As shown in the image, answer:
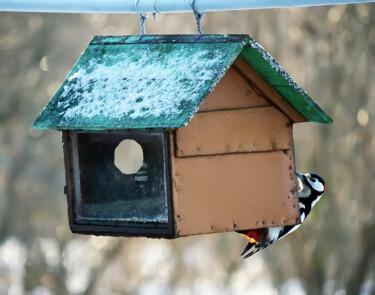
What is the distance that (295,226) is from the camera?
135 inches

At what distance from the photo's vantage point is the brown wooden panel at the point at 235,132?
3.10 m

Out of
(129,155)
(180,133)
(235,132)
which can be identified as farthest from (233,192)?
(129,155)

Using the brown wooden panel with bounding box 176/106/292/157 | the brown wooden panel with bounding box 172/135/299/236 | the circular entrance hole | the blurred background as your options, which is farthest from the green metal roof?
the circular entrance hole

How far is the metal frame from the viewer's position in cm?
302

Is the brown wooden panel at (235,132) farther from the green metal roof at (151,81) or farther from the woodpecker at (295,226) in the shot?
the woodpecker at (295,226)

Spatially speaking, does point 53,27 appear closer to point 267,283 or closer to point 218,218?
point 267,283

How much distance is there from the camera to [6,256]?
11.4 meters

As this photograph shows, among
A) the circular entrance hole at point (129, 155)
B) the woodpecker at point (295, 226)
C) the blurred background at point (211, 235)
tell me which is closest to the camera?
the woodpecker at point (295, 226)

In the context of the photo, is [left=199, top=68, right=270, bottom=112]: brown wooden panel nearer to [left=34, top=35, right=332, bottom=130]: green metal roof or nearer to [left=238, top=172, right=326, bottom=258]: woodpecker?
[left=34, top=35, right=332, bottom=130]: green metal roof

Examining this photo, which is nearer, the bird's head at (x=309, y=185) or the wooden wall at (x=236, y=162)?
the wooden wall at (x=236, y=162)

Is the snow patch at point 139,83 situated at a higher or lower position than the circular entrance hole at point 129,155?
higher

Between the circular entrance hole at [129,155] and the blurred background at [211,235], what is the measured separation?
671 millimetres

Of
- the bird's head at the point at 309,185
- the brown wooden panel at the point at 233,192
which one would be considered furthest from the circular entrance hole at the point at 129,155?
the brown wooden panel at the point at 233,192

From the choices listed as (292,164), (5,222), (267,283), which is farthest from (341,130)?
(292,164)
